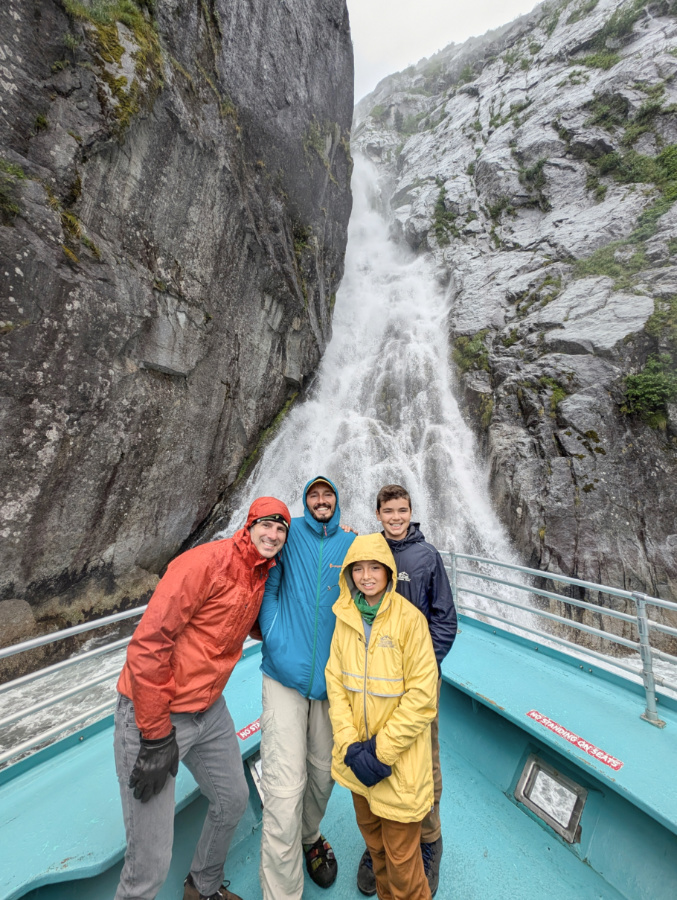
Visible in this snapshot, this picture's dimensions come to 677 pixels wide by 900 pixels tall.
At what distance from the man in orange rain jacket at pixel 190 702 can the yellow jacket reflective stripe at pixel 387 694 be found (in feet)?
1.89

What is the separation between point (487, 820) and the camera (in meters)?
2.73

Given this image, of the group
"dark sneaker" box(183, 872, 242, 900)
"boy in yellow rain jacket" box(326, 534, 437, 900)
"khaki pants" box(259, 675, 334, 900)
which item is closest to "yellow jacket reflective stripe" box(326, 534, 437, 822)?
"boy in yellow rain jacket" box(326, 534, 437, 900)

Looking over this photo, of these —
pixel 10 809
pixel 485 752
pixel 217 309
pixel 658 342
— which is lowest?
pixel 10 809

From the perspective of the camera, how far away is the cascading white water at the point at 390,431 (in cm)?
1223

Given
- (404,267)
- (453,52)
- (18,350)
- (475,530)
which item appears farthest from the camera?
(453,52)

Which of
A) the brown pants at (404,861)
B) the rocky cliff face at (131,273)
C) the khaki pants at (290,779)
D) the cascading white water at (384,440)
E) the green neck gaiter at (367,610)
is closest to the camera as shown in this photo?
the brown pants at (404,861)

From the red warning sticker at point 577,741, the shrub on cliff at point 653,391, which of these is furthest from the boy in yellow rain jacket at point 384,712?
the shrub on cliff at point 653,391

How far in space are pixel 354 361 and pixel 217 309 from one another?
8.85 m

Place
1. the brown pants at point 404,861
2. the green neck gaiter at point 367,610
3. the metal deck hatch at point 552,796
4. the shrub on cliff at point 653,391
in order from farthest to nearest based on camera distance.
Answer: the shrub on cliff at point 653,391
the metal deck hatch at point 552,796
the green neck gaiter at point 367,610
the brown pants at point 404,861

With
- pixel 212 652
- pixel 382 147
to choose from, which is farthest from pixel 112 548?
pixel 382 147

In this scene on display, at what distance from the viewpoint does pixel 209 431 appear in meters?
11.0

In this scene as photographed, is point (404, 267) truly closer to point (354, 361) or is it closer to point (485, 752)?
point (354, 361)

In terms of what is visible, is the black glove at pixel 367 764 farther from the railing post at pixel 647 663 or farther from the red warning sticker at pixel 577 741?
the railing post at pixel 647 663

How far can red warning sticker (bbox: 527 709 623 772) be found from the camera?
262cm
